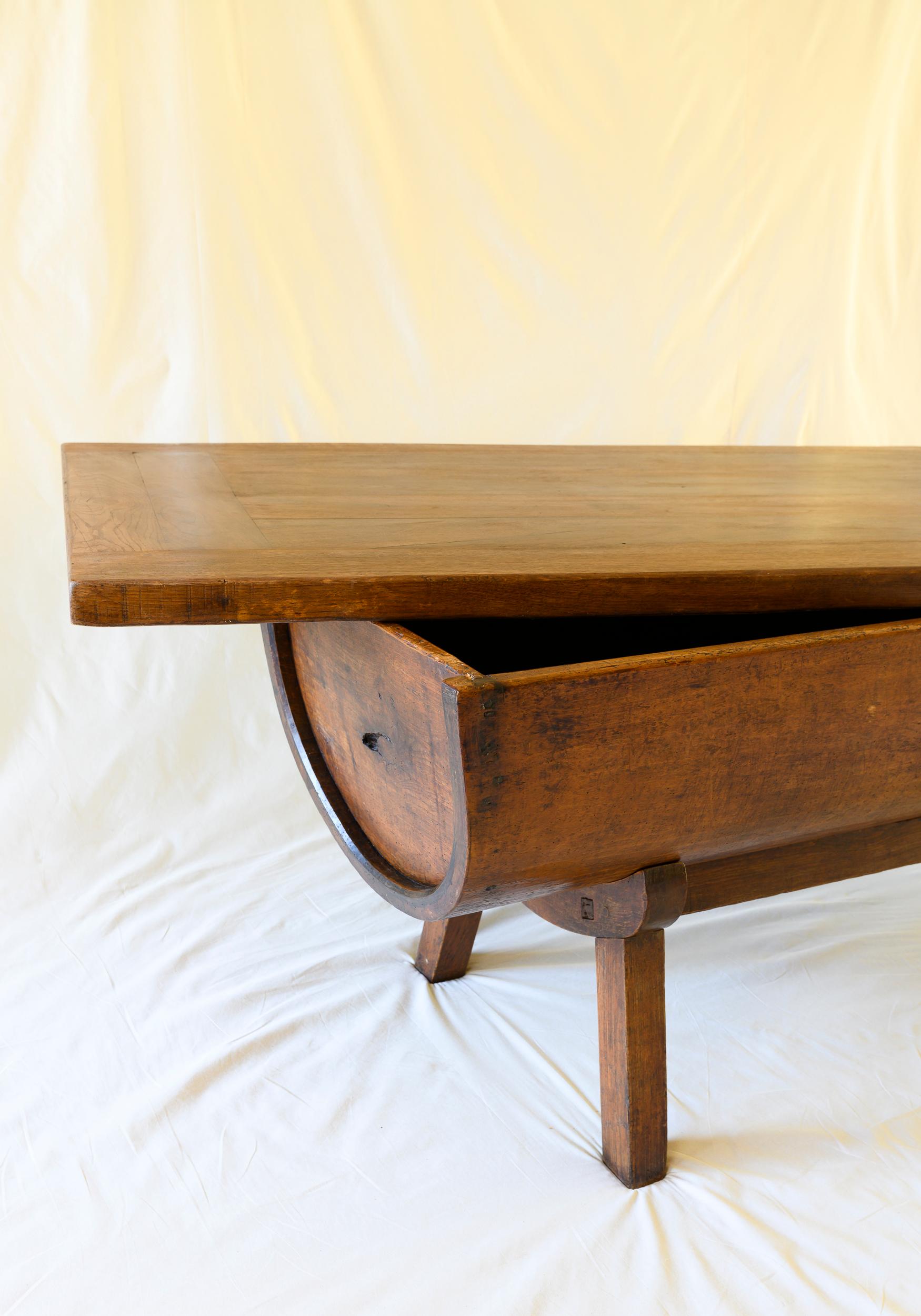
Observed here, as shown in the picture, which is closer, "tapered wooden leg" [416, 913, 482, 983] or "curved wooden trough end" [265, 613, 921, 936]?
"curved wooden trough end" [265, 613, 921, 936]

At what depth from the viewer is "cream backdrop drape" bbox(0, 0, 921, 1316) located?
1167 millimetres

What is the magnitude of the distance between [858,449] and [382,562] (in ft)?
3.50

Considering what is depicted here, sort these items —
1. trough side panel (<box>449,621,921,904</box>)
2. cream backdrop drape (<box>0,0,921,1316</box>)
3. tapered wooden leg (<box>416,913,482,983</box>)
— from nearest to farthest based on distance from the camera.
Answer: trough side panel (<box>449,621,921,904</box>) → cream backdrop drape (<box>0,0,921,1316</box>) → tapered wooden leg (<box>416,913,482,983</box>)

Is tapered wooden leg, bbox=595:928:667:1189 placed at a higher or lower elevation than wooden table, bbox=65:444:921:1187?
lower

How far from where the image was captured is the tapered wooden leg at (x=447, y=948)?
1.52 m

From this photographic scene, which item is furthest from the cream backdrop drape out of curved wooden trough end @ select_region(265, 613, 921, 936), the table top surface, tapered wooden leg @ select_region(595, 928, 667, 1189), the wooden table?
the table top surface

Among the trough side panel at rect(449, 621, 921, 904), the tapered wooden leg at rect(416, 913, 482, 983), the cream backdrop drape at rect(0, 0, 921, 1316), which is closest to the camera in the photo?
the trough side panel at rect(449, 621, 921, 904)

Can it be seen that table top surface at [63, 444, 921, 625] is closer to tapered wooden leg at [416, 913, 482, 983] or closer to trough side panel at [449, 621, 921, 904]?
trough side panel at [449, 621, 921, 904]

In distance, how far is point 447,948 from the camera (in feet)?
5.08

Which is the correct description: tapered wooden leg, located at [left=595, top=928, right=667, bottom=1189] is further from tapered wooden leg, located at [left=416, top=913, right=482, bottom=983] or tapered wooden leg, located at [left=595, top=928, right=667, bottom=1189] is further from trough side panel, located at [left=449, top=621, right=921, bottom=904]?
tapered wooden leg, located at [left=416, top=913, right=482, bottom=983]

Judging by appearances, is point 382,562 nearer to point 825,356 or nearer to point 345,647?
point 345,647

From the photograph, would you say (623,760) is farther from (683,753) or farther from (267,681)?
(267,681)

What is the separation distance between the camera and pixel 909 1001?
153 cm

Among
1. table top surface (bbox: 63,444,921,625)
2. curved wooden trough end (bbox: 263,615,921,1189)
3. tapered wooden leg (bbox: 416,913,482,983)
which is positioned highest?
table top surface (bbox: 63,444,921,625)
